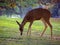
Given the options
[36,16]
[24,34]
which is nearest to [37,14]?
[36,16]

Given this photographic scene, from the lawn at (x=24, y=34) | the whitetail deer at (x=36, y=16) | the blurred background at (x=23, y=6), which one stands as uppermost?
the blurred background at (x=23, y=6)

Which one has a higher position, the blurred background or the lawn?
the blurred background

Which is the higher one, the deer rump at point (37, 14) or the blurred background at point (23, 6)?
the blurred background at point (23, 6)

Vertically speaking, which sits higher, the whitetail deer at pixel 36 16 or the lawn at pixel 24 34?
the whitetail deer at pixel 36 16

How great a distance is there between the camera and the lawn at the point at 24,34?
2.90m

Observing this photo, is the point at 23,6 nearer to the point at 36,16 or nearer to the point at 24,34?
the point at 36,16

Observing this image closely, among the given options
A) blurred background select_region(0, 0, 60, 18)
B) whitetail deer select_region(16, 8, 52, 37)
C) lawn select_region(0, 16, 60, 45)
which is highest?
blurred background select_region(0, 0, 60, 18)

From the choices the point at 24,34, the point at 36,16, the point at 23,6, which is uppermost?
the point at 23,6

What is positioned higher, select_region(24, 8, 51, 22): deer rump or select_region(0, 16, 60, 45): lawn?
select_region(24, 8, 51, 22): deer rump

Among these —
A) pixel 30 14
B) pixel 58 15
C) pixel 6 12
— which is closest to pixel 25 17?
pixel 30 14

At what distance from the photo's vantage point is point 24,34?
9.61 feet

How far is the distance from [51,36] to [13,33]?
53cm

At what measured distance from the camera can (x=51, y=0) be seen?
9.61 ft

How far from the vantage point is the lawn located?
114 inches
